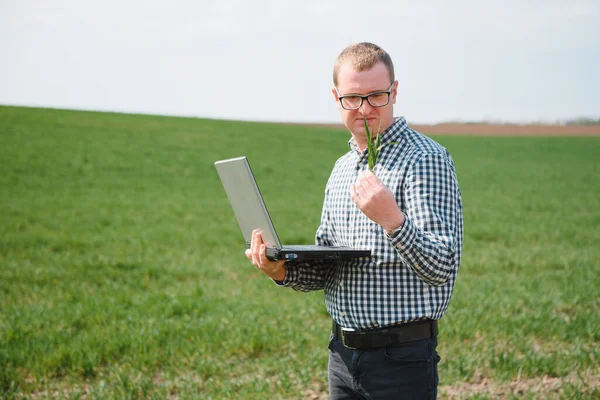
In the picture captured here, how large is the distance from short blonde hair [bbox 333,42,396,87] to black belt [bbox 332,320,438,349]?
1014mm

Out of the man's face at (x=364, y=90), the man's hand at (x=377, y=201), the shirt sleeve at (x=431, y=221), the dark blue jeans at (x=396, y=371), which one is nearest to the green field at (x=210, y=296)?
the dark blue jeans at (x=396, y=371)

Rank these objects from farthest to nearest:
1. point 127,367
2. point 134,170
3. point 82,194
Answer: point 134,170 → point 82,194 → point 127,367

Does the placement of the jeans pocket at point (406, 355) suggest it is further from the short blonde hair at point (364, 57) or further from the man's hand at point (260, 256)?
the short blonde hair at point (364, 57)

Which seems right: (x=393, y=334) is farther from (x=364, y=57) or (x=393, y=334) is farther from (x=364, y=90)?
(x=364, y=57)

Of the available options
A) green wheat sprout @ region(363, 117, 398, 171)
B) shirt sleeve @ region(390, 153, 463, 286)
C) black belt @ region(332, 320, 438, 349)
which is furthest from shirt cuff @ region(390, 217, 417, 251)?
black belt @ region(332, 320, 438, 349)

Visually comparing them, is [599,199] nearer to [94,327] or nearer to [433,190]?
[94,327]

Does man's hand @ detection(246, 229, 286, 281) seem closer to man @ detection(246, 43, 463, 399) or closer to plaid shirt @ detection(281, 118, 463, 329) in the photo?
man @ detection(246, 43, 463, 399)

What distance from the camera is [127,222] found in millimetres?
15391

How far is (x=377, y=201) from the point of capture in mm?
2168

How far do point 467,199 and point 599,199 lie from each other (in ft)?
14.6

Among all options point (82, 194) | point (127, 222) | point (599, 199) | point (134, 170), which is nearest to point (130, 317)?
point (127, 222)

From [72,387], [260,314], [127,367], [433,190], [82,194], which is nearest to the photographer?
[433,190]

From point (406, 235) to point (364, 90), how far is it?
643 mm

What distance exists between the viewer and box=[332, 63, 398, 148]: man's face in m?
2.51
